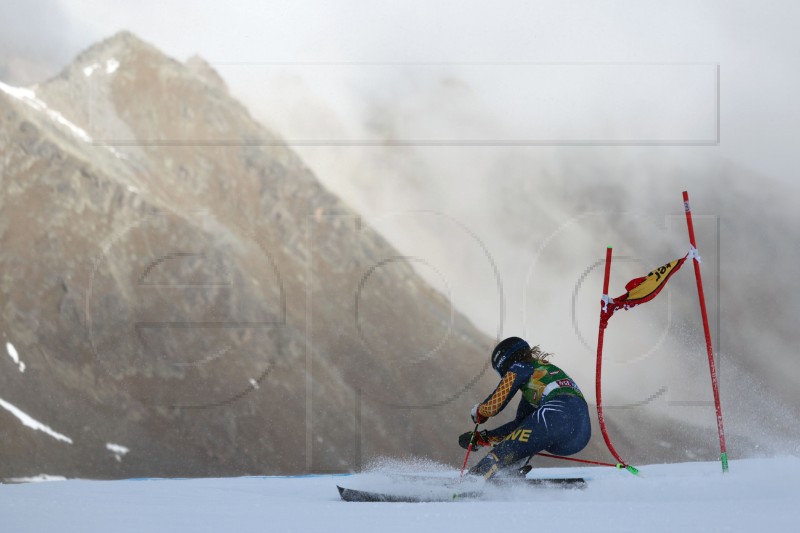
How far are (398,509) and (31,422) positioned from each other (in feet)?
63.8

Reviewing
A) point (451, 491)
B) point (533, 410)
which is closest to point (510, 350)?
point (533, 410)

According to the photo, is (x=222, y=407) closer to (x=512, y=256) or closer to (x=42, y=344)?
(x=42, y=344)

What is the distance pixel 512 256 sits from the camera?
25312 millimetres

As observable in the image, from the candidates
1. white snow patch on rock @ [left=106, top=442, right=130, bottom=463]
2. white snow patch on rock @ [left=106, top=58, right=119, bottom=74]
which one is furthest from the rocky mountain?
white snow patch on rock @ [left=106, top=58, right=119, bottom=74]

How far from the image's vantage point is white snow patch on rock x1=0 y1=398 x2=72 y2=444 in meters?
21.5

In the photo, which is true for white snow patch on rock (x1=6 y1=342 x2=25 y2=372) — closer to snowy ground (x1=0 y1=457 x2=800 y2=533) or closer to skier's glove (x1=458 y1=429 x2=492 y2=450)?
snowy ground (x1=0 y1=457 x2=800 y2=533)

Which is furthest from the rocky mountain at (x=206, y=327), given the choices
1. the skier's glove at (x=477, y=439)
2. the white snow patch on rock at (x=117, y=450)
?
the skier's glove at (x=477, y=439)

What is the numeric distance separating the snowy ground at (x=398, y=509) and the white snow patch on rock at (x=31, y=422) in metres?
17.1

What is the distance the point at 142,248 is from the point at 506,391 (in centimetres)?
2051

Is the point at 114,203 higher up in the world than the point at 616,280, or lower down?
higher up

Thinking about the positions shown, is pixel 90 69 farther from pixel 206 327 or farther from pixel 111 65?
pixel 206 327

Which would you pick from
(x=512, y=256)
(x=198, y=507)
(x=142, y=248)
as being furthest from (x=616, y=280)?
(x=198, y=507)

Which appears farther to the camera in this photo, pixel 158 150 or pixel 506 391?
pixel 158 150

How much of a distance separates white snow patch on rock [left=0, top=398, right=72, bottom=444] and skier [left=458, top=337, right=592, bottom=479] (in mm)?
17792
